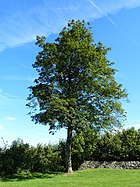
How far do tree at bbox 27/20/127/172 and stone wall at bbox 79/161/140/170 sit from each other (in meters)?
4.08

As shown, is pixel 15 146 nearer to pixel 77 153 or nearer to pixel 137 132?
pixel 77 153

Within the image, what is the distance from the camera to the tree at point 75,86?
97.7 feet

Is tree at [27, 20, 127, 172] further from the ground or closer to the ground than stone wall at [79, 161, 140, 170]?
further from the ground

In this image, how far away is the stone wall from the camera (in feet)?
106

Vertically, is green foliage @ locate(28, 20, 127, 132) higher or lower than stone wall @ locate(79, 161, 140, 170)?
higher

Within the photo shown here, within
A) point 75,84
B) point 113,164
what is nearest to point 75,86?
point 75,84

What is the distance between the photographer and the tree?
97.7 ft

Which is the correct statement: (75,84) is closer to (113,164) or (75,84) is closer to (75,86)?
(75,86)

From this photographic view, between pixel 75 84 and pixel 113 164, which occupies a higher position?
pixel 75 84

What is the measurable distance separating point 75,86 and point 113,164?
894 centimetres

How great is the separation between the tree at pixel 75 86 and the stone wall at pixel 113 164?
4083mm

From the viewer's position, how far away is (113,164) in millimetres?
33312

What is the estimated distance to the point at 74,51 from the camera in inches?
1216

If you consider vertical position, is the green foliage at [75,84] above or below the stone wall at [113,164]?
above
